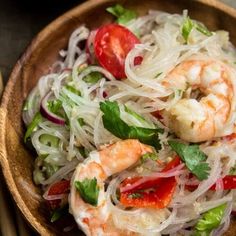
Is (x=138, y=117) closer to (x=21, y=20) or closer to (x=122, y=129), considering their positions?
(x=122, y=129)

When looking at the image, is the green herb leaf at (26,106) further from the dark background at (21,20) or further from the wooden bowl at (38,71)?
the dark background at (21,20)

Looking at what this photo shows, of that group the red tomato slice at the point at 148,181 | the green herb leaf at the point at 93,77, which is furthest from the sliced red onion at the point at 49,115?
the red tomato slice at the point at 148,181

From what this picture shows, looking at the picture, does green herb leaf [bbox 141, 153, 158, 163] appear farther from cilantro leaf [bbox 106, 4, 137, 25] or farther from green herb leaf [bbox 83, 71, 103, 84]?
cilantro leaf [bbox 106, 4, 137, 25]

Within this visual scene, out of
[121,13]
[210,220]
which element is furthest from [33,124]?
[210,220]

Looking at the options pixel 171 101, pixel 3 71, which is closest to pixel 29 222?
pixel 171 101

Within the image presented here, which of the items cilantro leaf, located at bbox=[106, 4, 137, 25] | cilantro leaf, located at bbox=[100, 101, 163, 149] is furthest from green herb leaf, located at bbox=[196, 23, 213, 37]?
cilantro leaf, located at bbox=[100, 101, 163, 149]
